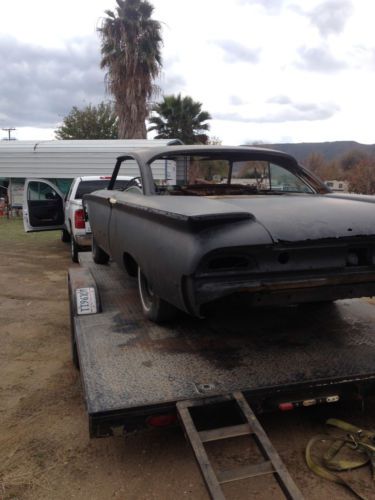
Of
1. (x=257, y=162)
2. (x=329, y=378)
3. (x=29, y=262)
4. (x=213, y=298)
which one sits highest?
(x=257, y=162)

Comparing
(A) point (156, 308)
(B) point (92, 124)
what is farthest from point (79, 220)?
(B) point (92, 124)

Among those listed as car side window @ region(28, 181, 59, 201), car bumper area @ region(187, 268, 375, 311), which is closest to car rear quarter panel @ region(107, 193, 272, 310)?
car bumper area @ region(187, 268, 375, 311)

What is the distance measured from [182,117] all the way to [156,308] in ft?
87.1

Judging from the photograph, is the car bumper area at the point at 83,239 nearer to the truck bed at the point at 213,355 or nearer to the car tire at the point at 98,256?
the car tire at the point at 98,256

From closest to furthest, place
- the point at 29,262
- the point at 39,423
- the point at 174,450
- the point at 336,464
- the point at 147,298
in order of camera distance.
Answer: the point at 336,464
the point at 174,450
the point at 39,423
the point at 147,298
the point at 29,262

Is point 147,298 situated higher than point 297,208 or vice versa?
point 297,208

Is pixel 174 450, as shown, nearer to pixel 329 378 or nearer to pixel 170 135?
pixel 329 378

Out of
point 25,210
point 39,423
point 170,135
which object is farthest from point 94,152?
point 39,423

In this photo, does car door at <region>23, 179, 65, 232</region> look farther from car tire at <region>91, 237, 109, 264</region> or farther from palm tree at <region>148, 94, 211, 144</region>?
palm tree at <region>148, 94, 211, 144</region>

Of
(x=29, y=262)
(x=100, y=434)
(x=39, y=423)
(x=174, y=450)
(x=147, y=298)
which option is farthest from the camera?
(x=29, y=262)

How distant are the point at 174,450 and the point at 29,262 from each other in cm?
739

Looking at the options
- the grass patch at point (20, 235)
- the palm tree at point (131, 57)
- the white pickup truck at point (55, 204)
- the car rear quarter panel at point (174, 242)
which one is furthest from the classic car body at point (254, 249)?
the palm tree at point (131, 57)

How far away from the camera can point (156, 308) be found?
3.33m

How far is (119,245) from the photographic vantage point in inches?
156
